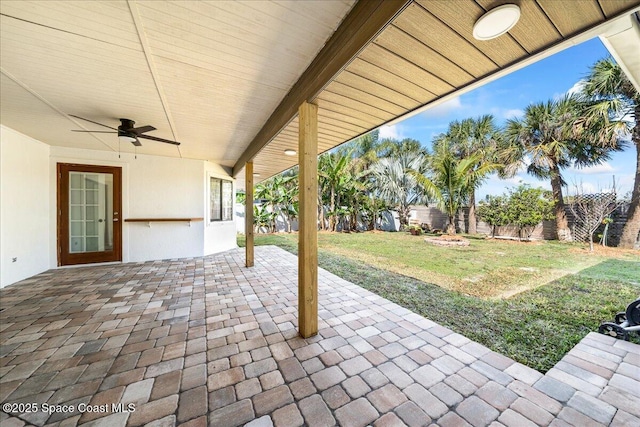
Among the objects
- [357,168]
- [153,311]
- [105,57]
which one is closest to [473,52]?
[105,57]

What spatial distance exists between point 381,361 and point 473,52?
2.58 metres

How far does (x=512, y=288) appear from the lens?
3.95 meters

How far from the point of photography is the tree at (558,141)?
7070mm

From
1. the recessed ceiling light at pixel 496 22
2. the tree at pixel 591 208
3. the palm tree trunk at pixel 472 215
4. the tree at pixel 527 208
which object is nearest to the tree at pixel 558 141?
the tree at pixel 527 208

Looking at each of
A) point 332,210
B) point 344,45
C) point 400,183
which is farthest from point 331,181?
point 344,45

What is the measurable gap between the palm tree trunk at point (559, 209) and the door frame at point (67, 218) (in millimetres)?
12997

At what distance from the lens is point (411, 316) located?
2846 millimetres

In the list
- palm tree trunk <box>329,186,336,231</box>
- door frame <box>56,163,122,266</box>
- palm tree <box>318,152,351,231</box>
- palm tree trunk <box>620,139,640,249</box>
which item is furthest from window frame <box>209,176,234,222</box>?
palm tree trunk <box>620,139,640,249</box>

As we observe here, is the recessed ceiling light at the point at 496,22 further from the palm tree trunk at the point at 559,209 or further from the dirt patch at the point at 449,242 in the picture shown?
the palm tree trunk at the point at 559,209

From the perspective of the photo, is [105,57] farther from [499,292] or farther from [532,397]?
[499,292]

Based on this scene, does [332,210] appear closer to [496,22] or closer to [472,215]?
[472,215]

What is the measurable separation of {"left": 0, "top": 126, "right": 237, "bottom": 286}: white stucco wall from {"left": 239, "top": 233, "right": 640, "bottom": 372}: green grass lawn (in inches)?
145

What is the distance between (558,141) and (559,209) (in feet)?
8.32

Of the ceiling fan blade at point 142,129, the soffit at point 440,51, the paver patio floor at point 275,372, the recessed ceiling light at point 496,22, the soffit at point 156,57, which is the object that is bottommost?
the paver patio floor at point 275,372
